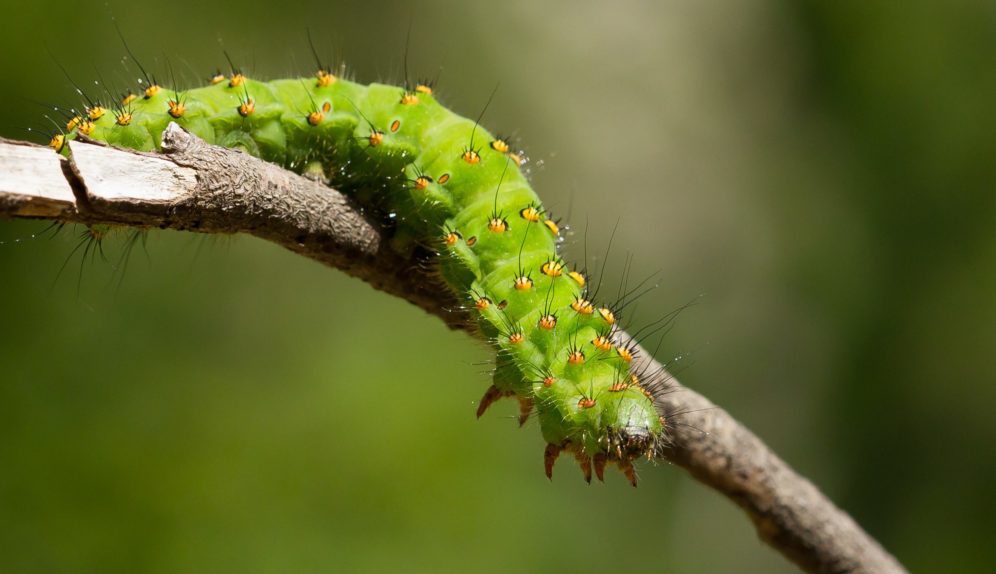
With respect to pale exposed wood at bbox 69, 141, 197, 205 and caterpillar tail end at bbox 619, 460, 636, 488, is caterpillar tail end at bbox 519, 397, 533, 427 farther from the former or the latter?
pale exposed wood at bbox 69, 141, 197, 205

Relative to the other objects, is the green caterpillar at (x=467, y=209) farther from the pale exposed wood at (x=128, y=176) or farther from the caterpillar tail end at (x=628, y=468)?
the pale exposed wood at (x=128, y=176)

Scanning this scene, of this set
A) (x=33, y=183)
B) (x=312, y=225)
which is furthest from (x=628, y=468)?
(x=33, y=183)

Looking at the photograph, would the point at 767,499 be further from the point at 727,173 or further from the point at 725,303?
the point at 727,173

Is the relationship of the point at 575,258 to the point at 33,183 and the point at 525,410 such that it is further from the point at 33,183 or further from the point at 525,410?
the point at 33,183

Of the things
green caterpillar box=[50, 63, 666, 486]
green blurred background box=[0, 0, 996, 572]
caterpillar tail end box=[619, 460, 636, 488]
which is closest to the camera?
caterpillar tail end box=[619, 460, 636, 488]

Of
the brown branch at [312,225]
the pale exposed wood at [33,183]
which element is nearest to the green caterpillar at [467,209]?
the brown branch at [312,225]

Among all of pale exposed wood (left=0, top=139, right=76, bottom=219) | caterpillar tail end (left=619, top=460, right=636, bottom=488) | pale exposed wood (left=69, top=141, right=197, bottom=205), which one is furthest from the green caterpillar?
pale exposed wood (left=0, top=139, right=76, bottom=219)
